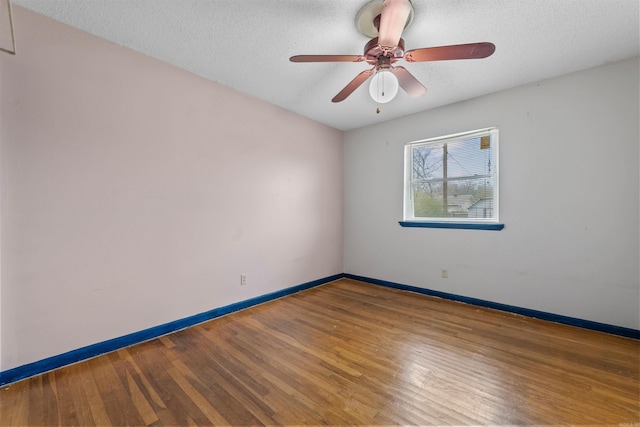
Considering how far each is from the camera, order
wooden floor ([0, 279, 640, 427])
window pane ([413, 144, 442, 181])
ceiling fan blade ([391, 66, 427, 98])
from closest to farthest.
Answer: wooden floor ([0, 279, 640, 427])
ceiling fan blade ([391, 66, 427, 98])
window pane ([413, 144, 442, 181])

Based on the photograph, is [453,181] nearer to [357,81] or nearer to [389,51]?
[357,81]

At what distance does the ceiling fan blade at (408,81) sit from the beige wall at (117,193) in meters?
1.79

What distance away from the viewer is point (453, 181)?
3328 millimetres

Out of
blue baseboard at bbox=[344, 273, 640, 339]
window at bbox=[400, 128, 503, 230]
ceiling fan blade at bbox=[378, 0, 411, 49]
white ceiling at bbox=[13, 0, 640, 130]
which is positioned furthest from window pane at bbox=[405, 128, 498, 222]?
ceiling fan blade at bbox=[378, 0, 411, 49]

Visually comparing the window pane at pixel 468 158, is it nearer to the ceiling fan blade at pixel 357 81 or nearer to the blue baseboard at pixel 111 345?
the ceiling fan blade at pixel 357 81

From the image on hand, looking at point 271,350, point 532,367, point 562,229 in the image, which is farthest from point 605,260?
point 271,350

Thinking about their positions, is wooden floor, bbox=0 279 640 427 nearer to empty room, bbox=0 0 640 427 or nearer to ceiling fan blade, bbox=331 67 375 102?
empty room, bbox=0 0 640 427

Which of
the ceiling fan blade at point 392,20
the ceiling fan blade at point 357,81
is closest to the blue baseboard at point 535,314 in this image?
the ceiling fan blade at point 357,81

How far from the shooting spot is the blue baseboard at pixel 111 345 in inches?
67.7

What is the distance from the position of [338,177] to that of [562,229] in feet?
9.36

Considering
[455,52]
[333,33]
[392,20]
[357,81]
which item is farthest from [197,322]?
[455,52]

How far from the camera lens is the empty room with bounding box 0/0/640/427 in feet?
5.37

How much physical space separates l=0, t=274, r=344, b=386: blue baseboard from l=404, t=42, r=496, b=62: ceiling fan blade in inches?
113

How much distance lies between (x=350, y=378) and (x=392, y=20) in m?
2.26
